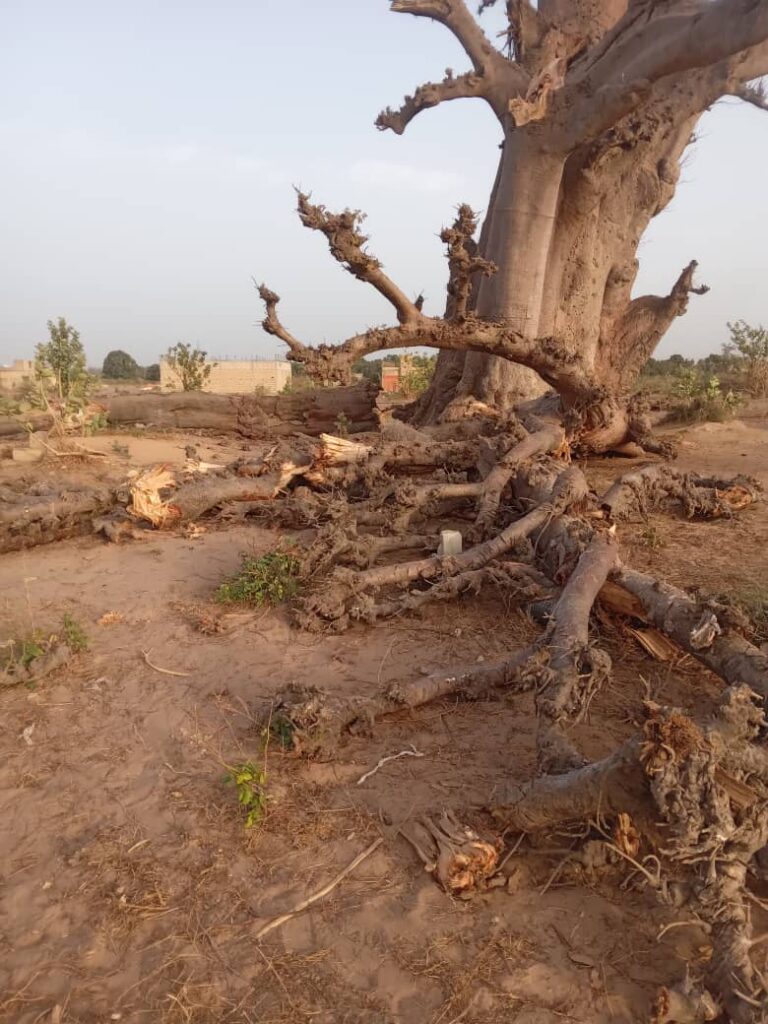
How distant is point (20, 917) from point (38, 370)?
6517mm

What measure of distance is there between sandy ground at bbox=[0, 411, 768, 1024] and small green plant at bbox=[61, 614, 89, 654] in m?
0.09

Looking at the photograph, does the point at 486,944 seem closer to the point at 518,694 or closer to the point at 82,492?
the point at 518,694

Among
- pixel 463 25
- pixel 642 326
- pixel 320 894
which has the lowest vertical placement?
pixel 320 894

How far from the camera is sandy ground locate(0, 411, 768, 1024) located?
1.71 m

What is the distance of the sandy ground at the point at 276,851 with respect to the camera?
5.63 feet

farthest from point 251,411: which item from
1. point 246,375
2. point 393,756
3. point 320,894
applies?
point 246,375

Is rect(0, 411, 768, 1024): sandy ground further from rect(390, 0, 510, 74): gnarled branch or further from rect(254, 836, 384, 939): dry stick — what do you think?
rect(390, 0, 510, 74): gnarled branch

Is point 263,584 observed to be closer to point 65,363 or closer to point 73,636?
point 73,636

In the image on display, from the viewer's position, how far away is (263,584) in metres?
3.89

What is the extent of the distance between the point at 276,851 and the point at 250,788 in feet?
0.73

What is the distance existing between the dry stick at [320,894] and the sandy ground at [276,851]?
0.02 metres

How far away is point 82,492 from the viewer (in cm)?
504

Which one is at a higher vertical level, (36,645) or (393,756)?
(36,645)

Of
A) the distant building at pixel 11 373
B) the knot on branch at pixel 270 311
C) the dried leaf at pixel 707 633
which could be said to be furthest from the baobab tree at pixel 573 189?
the distant building at pixel 11 373
